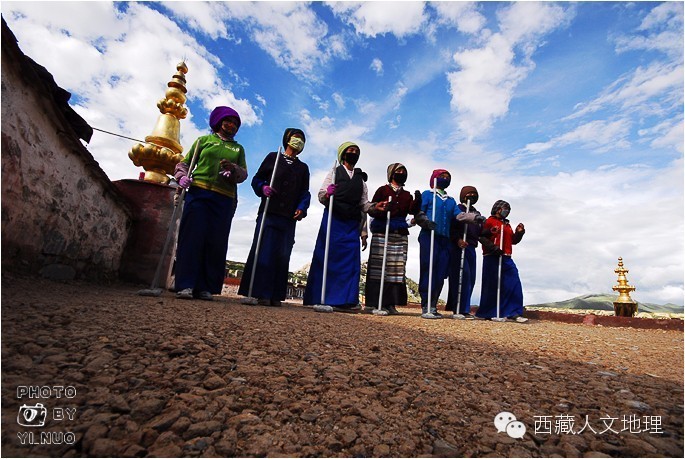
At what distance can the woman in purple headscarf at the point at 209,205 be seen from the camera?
3900 mm

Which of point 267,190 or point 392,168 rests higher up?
point 392,168

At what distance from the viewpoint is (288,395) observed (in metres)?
1.37

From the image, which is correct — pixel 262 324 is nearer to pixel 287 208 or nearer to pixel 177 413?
pixel 177 413

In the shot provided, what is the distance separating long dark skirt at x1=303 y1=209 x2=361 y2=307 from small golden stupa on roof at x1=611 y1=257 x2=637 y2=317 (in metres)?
5.83

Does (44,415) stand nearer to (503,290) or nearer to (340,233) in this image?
(340,233)

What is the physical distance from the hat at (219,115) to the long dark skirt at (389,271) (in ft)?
8.62

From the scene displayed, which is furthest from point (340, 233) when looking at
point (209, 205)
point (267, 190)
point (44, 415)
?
point (44, 415)

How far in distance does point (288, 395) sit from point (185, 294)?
9.21 feet

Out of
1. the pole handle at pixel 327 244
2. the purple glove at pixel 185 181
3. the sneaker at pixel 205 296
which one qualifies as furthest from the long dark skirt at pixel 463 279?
the purple glove at pixel 185 181

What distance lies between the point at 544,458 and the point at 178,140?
638 centimetres

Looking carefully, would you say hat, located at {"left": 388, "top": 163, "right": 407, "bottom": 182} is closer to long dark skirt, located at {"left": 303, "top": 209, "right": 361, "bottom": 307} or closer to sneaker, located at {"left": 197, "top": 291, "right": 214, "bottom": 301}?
long dark skirt, located at {"left": 303, "top": 209, "right": 361, "bottom": 307}

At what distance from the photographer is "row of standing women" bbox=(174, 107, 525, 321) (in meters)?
4.11

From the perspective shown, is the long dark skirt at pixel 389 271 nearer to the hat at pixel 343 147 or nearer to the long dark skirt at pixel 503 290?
the hat at pixel 343 147

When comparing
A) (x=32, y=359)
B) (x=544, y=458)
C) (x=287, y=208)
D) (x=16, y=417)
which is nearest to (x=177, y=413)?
(x=16, y=417)
